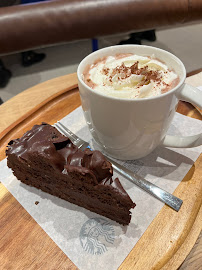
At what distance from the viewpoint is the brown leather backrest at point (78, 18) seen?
1869 mm

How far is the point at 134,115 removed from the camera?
82cm

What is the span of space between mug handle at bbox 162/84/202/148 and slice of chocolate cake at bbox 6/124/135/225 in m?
0.32

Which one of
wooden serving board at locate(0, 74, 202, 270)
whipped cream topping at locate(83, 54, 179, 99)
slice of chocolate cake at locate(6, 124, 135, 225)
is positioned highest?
whipped cream topping at locate(83, 54, 179, 99)

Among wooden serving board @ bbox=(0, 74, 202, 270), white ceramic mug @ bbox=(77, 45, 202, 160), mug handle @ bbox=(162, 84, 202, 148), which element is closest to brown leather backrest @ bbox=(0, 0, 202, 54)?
white ceramic mug @ bbox=(77, 45, 202, 160)

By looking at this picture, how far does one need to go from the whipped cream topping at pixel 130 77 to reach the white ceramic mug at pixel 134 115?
0.03 metres

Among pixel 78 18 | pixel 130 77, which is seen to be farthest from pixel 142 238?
pixel 78 18

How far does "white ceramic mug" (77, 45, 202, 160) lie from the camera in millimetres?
805

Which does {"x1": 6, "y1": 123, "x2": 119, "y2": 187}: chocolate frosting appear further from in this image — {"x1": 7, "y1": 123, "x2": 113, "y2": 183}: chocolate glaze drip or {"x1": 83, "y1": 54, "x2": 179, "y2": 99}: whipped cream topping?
{"x1": 83, "y1": 54, "x2": 179, "y2": 99}: whipped cream topping

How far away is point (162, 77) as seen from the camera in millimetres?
928

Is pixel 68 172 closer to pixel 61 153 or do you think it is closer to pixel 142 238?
pixel 61 153

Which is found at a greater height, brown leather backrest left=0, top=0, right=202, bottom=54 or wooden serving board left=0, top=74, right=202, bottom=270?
brown leather backrest left=0, top=0, right=202, bottom=54

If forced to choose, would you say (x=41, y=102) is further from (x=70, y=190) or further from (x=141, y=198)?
(x=141, y=198)

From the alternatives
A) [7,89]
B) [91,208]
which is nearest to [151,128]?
[91,208]

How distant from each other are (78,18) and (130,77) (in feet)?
4.27
